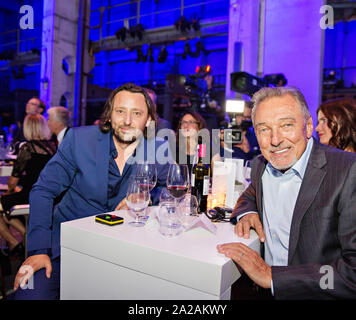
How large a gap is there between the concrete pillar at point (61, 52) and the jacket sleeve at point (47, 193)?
18.6ft

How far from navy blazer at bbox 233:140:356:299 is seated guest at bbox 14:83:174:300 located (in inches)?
33.0

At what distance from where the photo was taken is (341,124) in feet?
7.25

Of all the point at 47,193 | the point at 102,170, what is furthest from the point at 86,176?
the point at 47,193

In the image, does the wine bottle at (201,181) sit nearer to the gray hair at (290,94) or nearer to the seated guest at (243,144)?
the gray hair at (290,94)

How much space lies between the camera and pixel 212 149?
3.31 meters

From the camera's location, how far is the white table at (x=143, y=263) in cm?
89

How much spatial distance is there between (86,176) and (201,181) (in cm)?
60

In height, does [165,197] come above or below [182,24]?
below

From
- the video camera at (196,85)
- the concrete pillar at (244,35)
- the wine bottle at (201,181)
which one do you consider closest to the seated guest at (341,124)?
the wine bottle at (201,181)

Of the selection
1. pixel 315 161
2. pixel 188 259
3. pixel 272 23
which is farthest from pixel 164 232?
pixel 272 23

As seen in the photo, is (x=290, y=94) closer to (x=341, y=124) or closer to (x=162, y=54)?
(x=341, y=124)

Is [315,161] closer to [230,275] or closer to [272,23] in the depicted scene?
[230,275]
